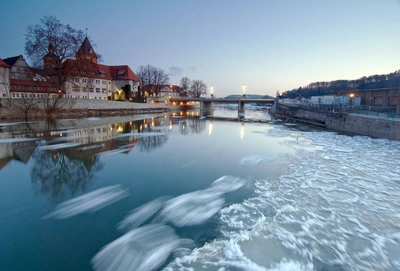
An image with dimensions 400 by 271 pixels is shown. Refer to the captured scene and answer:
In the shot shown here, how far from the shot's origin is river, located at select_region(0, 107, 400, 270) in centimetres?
382

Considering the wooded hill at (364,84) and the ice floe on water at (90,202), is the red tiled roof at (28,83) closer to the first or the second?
the ice floe on water at (90,202)

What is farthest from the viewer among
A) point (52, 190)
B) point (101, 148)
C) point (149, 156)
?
point (101, 148)

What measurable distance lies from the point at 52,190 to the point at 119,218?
120 inches

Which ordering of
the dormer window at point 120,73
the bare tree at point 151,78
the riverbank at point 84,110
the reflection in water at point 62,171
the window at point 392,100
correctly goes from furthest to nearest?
the bare tree at point 151,78, the dormer window at point 120,73, the window at point 392,100, the riverbank at point 84,110, the reflection in water at point 62,171

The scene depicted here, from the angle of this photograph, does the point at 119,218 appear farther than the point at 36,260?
Yes

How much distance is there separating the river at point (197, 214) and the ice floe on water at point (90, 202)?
3 centimetres

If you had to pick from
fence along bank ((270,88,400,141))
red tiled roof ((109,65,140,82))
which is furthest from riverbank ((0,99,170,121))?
fence along bank ((270,88,400,141))

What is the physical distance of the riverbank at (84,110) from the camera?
25.0 meters

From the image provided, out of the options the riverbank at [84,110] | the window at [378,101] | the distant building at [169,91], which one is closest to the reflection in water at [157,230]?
the riverbank at [84,110]

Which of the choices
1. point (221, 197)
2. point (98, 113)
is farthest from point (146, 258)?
point (98, 113)

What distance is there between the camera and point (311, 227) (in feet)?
15.9

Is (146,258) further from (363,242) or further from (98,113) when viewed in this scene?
(98,113)

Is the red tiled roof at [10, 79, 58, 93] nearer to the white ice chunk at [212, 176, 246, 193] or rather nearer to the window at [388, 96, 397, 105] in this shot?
the white ice chunk at [212, 176, 246, 193]

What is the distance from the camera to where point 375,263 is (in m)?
3.82
